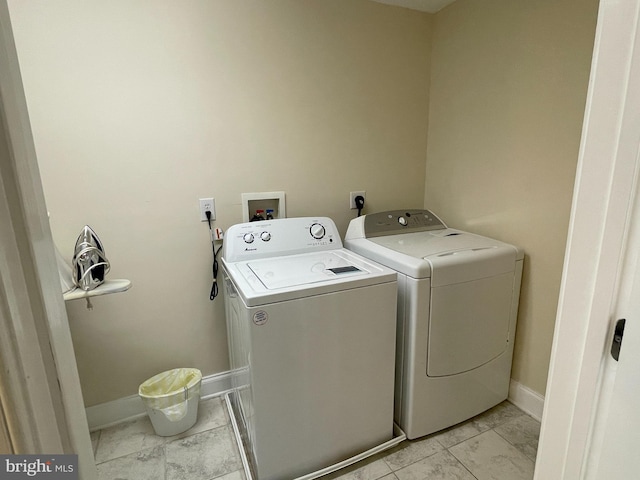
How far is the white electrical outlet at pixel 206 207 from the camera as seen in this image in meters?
1.80

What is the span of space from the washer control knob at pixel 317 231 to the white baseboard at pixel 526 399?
4.46 ft

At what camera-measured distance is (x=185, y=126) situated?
1.70 m

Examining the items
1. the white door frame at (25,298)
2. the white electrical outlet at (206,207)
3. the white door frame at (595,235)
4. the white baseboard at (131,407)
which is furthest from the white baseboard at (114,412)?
the white door frame at (595,235)

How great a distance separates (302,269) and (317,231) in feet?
1.30

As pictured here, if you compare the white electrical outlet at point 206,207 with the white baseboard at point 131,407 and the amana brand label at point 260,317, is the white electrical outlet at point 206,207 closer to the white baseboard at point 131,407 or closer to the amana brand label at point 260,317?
the amana brand label at point 260,317

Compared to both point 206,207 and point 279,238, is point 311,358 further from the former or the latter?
point 206,207

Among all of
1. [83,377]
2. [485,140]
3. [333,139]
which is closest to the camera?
[83,377]

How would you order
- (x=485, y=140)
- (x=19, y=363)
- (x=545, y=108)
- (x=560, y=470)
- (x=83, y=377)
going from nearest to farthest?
(x=19, y=363) < (x=560, y=470) < (x=545, y=108) < (x=83, y=377) < (x=485, y=140)

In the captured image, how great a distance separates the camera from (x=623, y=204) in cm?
51

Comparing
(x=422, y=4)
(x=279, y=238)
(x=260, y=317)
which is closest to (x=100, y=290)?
(x=260, y=317)

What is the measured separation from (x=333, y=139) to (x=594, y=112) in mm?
1583

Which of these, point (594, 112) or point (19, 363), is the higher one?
point (594, 112)

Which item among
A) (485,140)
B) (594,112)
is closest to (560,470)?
(594,112)

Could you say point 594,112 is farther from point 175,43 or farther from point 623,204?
point 175,43
